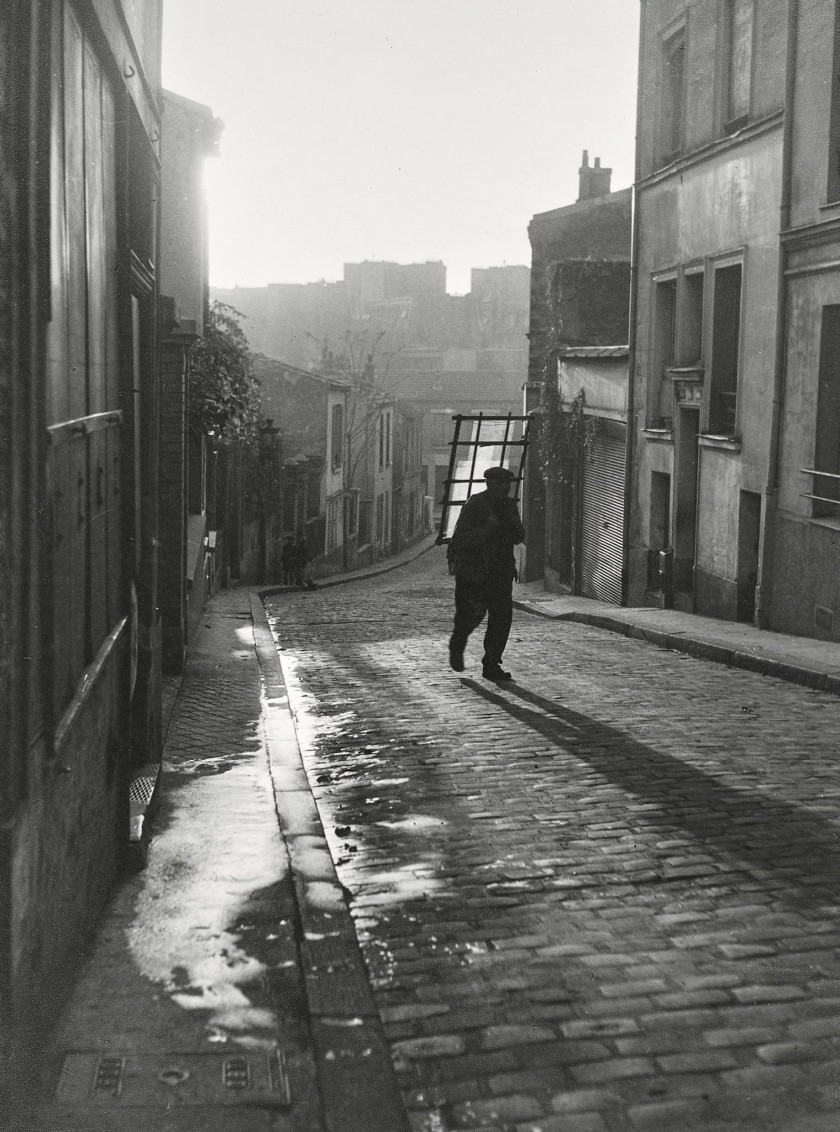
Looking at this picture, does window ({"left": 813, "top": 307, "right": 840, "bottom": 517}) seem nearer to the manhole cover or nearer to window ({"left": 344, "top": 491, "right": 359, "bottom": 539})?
the manhole cover

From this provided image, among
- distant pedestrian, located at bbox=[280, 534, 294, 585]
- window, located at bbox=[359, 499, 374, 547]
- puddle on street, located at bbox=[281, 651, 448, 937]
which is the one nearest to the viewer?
puddle on street, located at bbox=[281, 651, 448, 937]

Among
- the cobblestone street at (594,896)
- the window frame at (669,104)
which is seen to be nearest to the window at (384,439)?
the window frame at (669,104)

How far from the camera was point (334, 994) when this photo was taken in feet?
13.9

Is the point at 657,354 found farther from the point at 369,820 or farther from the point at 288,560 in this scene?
the point at 369,820

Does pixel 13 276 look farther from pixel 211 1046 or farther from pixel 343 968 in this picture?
pixel 343 968

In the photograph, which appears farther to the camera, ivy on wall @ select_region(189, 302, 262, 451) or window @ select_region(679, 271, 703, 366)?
window @ select_region(679, 271, 703, 366)

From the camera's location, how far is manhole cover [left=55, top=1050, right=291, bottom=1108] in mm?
3539

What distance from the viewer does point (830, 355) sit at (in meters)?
13.7

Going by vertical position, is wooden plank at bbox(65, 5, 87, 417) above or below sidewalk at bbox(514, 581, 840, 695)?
above

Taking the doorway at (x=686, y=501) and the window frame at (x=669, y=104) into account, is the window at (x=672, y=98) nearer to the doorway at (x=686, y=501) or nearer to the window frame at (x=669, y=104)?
the window frame at (x=669, y=104)

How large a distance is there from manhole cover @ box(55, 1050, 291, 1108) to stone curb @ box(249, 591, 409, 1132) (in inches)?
6.3

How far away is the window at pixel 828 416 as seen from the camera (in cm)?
1360

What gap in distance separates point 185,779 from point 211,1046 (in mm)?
3421

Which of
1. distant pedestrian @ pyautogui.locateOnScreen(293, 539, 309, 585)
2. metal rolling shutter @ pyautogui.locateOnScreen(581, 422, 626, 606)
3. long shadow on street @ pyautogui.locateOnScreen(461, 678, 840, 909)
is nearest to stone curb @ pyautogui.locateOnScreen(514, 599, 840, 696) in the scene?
long shadow on street @ pyautogui.locateOnScreen(461, 678, 840, 909)
